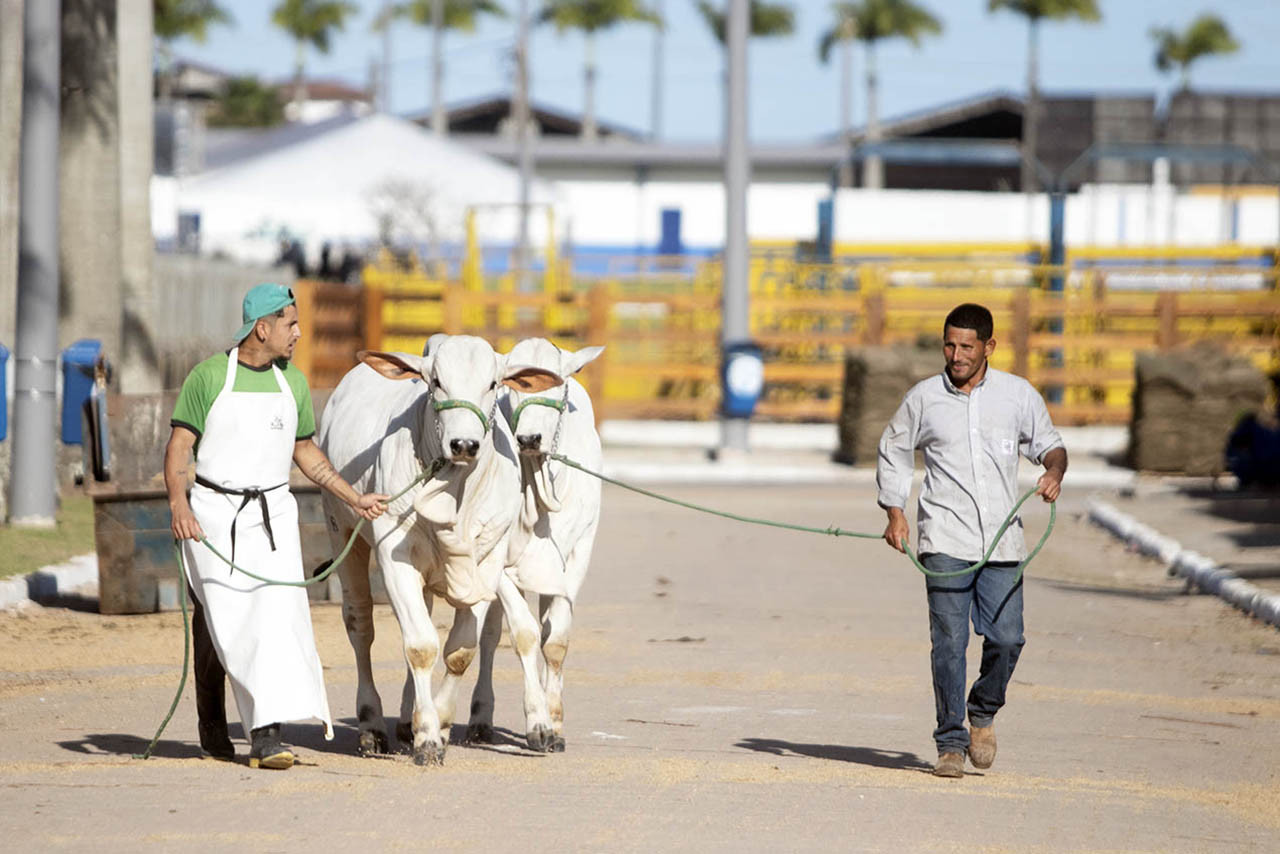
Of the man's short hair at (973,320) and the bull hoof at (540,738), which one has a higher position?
the man's short hair at (973,320)

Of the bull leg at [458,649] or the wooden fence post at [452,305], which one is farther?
the wooden fence post at [452,305]

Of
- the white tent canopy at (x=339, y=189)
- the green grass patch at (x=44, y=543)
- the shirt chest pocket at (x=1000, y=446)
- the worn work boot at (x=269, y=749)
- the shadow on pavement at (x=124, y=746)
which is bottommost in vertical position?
the green grass patch at (x=44, y=543)

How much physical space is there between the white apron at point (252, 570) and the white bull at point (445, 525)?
41 centimetres

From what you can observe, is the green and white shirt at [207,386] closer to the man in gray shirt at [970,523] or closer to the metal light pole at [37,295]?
the man in gray shirt at [970,523]

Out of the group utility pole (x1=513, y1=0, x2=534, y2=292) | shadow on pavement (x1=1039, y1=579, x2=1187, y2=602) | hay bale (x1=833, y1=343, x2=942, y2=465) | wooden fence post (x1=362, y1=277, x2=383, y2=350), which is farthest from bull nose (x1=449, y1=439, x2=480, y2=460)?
utility pole (x1=513, y1=0, x2=534, y2=292)

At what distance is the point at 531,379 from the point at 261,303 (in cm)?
118

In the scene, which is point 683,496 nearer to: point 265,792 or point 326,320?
point 326,320

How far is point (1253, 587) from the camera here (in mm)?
14812

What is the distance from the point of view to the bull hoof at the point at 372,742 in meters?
8.76

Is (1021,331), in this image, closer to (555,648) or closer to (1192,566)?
(1192,566)

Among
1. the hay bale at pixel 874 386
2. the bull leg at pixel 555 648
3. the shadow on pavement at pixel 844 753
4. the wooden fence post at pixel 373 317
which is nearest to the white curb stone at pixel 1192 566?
the hay bale at pixel 874 386

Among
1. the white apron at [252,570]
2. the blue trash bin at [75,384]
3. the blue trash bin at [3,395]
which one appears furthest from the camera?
the blue trash bin at [75,384]

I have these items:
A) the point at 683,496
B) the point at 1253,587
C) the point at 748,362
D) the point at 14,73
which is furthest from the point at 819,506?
the point at 14,73

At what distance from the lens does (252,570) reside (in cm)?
821
